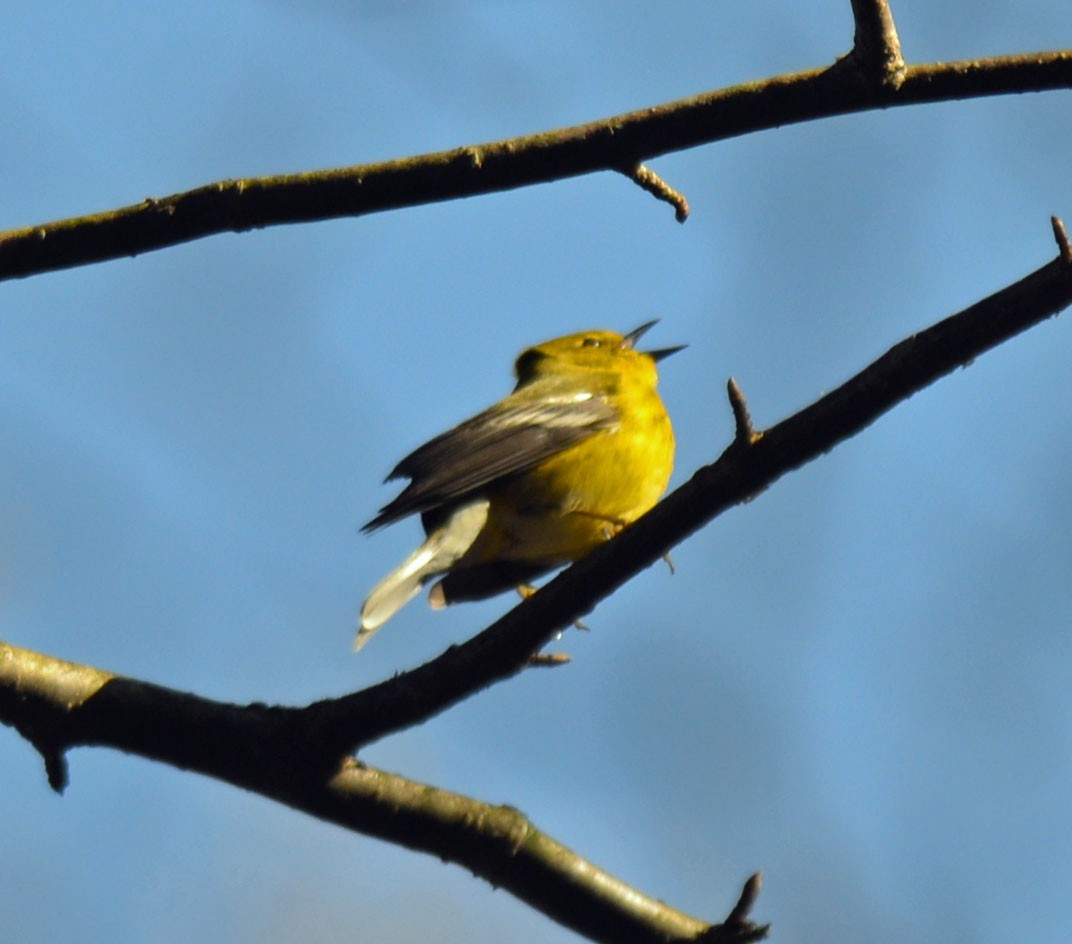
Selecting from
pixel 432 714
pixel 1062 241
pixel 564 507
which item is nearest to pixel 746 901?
pixel 432 714

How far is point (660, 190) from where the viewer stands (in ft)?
12.6

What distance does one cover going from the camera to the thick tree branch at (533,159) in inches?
126

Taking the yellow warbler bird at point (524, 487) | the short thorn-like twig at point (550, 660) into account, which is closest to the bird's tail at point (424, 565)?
the yellow warbler bird at point (524, 487)

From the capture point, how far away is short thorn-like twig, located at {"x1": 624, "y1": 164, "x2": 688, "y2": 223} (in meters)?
3.74

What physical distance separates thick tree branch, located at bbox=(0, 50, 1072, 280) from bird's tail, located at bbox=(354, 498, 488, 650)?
71.2 inches

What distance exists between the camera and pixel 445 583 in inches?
237

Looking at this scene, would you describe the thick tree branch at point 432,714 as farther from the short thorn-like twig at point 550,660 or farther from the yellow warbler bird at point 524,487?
the yellow warbler bird at point 524,487

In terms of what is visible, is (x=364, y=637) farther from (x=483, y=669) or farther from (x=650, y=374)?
(x=650, y=374)

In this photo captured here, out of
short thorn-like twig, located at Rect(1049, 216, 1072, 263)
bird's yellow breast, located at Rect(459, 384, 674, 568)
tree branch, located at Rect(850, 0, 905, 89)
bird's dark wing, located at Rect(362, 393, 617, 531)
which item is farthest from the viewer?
bird's yellow breast, located at Rect(459, 384, 674, 568)

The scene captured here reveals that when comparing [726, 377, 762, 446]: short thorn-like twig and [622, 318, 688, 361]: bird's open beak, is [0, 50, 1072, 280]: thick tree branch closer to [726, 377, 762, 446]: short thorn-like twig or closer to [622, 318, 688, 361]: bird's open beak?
[726, 377, 762, 446]: short thorn-like twig

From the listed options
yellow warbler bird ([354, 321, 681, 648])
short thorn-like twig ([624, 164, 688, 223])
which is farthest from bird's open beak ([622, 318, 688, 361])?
short thorn-like twig ([624, 164, 688, 223])

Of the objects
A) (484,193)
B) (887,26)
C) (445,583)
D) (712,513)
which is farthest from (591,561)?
(445,583)

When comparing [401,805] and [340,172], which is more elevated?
[340,172]

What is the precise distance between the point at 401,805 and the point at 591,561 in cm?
71
